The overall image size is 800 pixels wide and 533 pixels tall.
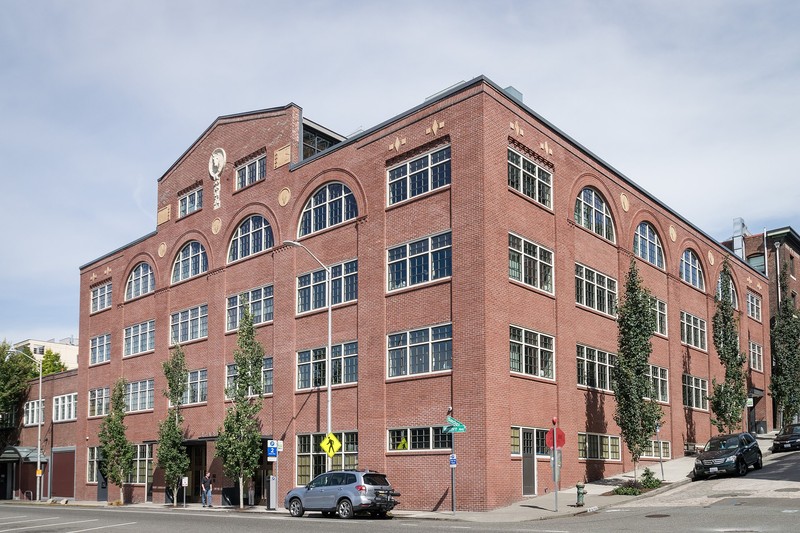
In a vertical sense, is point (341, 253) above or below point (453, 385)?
above

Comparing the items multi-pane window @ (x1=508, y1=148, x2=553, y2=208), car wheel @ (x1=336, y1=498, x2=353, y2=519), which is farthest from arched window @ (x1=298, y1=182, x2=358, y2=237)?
car wheel @ (x1=336, y1=498, x2=353, y2=519)

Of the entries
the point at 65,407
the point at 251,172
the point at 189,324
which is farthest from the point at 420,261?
the point at 65,407

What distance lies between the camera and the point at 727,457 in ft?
119

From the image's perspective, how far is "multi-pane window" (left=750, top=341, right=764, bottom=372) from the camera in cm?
6338

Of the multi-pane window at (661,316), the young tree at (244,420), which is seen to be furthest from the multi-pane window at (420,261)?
the multi-pane window at (661,316)

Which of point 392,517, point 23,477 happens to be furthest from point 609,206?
point 23,477

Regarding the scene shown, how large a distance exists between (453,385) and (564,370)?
673 centimetres

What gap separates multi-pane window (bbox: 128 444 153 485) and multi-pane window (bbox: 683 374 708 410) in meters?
31.7

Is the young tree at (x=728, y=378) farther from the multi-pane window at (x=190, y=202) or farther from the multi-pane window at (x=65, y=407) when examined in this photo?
the multi-pane window at (x=65, y=407)

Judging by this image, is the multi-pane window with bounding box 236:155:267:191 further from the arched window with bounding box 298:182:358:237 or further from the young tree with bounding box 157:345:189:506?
the young tree with bounding box 157:345:189:506

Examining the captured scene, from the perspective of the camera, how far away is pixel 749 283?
63.7m

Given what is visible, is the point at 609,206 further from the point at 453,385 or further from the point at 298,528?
the point at 298,528

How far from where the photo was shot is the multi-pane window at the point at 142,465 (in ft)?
171

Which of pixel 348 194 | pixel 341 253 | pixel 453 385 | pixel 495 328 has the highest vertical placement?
pixel 348 194
